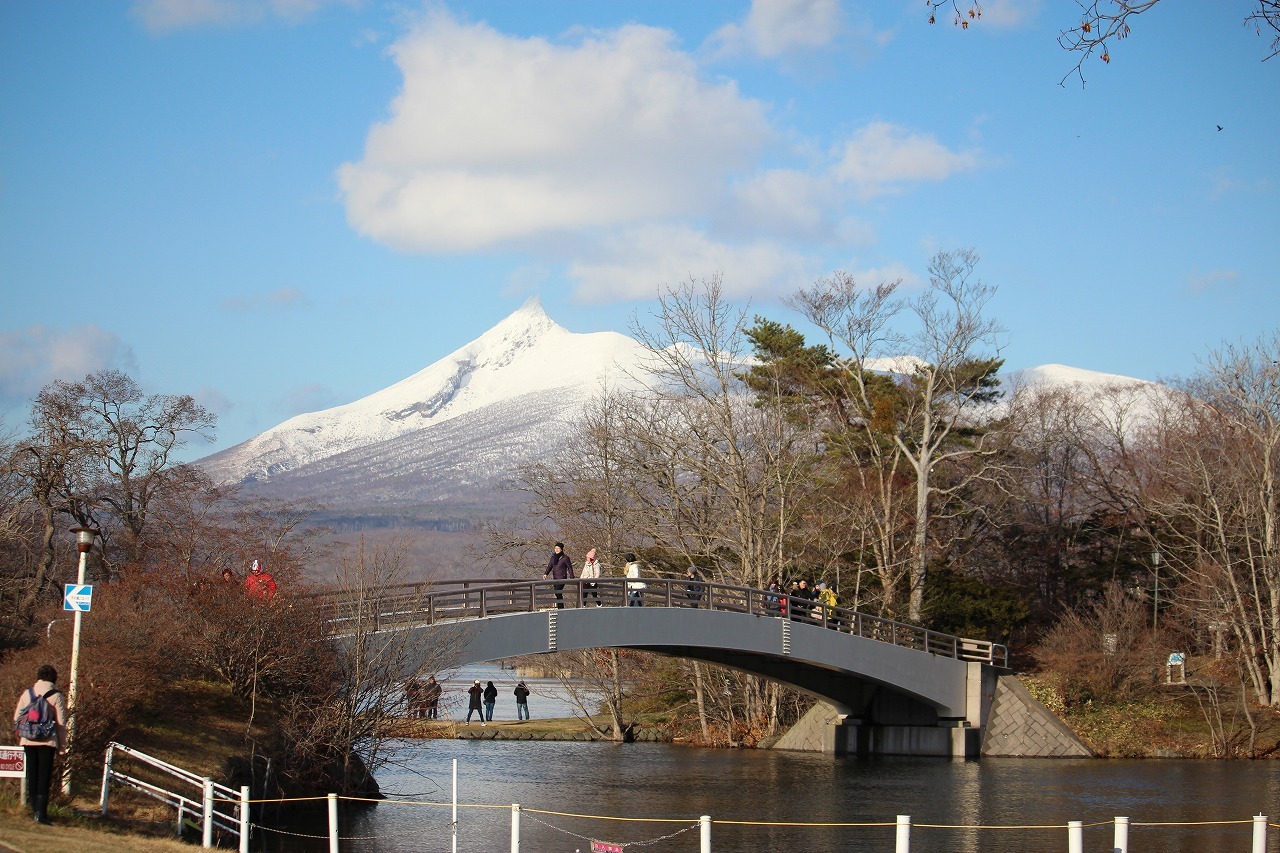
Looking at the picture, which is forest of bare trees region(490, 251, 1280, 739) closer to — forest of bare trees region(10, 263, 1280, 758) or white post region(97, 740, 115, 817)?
forest of bare trees region(10, 263, 1280, 758)

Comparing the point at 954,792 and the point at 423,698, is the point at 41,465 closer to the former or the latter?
the point at 423,698

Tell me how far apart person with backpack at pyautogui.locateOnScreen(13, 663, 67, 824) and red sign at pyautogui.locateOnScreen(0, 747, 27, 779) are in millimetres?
100

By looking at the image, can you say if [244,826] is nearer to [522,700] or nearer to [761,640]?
[761,640]

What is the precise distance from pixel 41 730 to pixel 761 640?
80.7 feet

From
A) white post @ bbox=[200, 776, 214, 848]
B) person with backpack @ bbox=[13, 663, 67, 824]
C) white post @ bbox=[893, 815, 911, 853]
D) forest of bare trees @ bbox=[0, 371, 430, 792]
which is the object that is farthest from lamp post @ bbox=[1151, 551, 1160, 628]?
person with backpack @ bbox=[13, 663, 67, 824]

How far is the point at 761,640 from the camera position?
1549 inches

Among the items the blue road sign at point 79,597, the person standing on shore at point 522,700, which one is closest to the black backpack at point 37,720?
→ the blue road sign at point 79,597

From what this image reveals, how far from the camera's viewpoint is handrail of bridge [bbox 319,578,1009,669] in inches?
1161

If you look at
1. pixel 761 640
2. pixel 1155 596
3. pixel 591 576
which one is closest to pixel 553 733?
pixel 761 640

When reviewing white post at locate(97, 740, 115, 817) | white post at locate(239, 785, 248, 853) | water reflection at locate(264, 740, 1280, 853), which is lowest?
water reflection at locate(264, 740, 1280, 853)

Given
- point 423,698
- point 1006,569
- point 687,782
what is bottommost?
point 687,782

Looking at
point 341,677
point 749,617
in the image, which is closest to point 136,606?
point 341,677

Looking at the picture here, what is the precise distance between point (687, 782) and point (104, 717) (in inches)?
695

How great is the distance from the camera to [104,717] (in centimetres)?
2058
